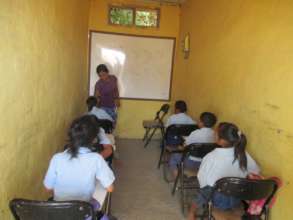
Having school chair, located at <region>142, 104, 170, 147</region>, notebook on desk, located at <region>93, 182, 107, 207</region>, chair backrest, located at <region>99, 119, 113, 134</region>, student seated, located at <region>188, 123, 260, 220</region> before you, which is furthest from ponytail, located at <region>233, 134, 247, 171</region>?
school chair, located at <region>142, 104, 170, 147</region>

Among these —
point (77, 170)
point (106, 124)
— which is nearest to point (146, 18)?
point (106, 124)

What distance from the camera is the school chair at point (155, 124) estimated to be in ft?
15.9

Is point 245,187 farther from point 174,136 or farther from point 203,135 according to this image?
point 174,136

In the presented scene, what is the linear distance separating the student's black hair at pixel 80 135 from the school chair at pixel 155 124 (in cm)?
297

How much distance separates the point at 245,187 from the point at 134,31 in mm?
4111

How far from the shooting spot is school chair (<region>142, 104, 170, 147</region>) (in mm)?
4832

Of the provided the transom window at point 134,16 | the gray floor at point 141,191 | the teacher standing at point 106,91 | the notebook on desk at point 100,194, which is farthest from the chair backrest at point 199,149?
the transom window at point 134,16

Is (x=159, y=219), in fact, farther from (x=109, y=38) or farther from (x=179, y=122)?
(x=109, y=38)

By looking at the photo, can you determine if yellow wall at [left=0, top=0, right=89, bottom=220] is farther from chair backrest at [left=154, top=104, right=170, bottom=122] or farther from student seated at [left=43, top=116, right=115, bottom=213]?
chair backrest at [left=154, top=104, right=170, bottom=122]

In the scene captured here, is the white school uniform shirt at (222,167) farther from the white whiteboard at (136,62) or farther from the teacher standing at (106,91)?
the white whiteboard at (136,62)

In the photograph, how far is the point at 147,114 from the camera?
5578 millimetres

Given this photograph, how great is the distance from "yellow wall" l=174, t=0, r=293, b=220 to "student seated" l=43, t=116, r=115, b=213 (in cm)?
127

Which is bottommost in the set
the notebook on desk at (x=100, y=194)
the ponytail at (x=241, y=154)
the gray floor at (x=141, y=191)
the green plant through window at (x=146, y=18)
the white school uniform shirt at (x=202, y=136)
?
the gray floor at (x=141, y=191)

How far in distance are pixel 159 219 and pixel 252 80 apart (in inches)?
61.6
